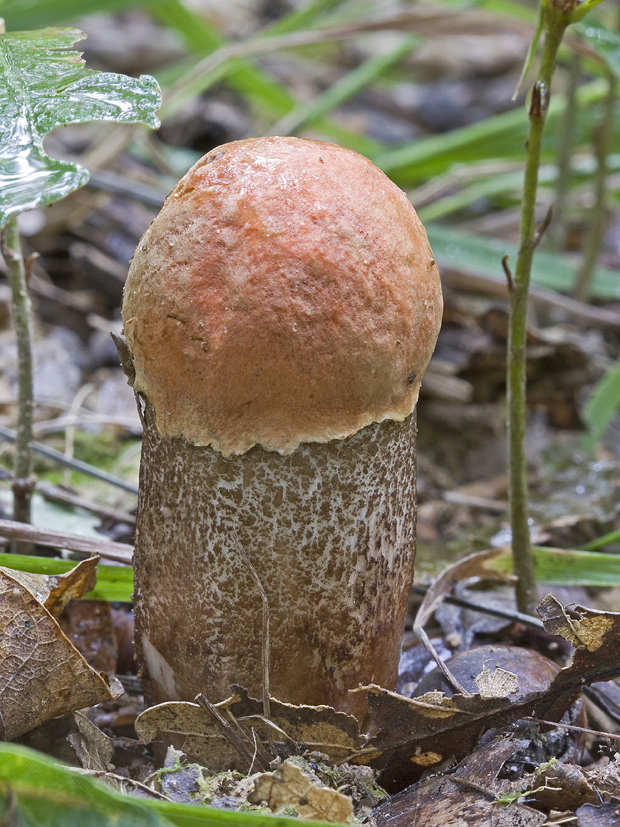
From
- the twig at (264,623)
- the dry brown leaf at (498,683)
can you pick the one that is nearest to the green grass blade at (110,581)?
the twig at (264,623)

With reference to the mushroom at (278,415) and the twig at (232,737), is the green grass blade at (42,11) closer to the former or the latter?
the mushroom at (278,415)

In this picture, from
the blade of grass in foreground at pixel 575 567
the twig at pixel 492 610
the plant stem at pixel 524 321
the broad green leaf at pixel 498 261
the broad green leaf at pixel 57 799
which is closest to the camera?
the broad green leaf at pixel 57 799

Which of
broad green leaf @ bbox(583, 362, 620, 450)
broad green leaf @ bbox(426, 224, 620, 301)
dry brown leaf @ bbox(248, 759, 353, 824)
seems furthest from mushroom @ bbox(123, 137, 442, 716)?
broad green leaf @ bbox(426, 224, 620, 301)

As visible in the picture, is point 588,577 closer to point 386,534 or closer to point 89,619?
point 386,534

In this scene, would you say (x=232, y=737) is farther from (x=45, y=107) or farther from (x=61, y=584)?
(x=45, y=107)

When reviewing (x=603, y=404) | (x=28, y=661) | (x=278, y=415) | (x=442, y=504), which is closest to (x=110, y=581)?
(x=28, y=661)

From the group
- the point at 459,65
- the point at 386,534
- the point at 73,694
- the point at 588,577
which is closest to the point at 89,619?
the point at 73,694
